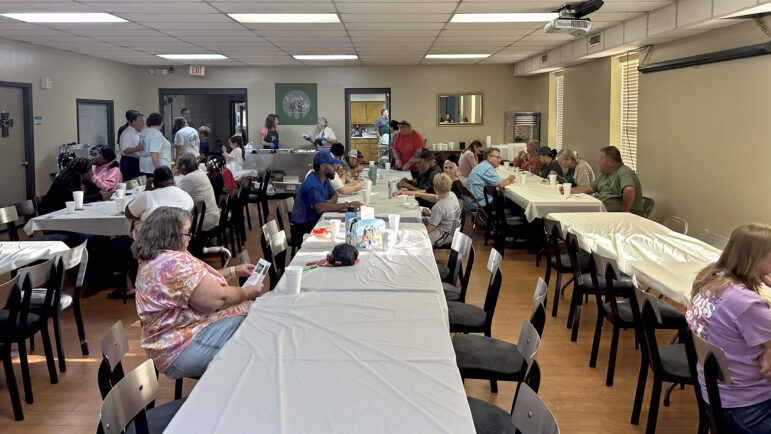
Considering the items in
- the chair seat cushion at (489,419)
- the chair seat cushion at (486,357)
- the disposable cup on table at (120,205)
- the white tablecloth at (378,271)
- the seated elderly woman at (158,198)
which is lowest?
the chair seat cushion at (489,419)

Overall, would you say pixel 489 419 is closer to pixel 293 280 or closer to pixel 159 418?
pixel 293 280

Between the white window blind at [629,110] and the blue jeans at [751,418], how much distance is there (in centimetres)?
695

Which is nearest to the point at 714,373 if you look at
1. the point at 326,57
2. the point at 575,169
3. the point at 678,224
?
the point at 678,224

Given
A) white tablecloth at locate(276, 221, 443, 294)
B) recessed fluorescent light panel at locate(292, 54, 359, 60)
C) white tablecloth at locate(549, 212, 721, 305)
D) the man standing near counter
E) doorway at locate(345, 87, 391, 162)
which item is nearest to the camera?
white tablecloth at locate(276, 221, 443, 294)

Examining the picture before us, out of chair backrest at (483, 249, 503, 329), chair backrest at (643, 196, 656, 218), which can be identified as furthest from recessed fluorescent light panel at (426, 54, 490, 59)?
chair backrest at (483, 249, 503, 329)

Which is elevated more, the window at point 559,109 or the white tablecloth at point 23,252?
the window at point 559,109

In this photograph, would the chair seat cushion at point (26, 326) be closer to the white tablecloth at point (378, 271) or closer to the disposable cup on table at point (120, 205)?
the white tablecloth at point (378, 271)

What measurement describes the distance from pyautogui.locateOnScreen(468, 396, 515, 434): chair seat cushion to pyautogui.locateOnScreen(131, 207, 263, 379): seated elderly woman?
1249mm

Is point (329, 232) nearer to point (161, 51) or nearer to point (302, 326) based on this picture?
point (302, 326)

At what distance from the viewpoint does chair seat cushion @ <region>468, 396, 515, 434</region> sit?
2.54m

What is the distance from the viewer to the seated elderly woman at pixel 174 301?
9.99 ft

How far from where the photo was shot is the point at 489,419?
103 inches

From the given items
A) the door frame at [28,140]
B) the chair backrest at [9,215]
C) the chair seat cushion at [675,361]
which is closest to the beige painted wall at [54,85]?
the door frame at [28,140]

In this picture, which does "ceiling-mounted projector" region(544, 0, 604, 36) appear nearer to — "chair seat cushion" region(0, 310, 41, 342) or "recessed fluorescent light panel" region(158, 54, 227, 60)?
"chair seat cushion" region(0, 310, 41, 342)
